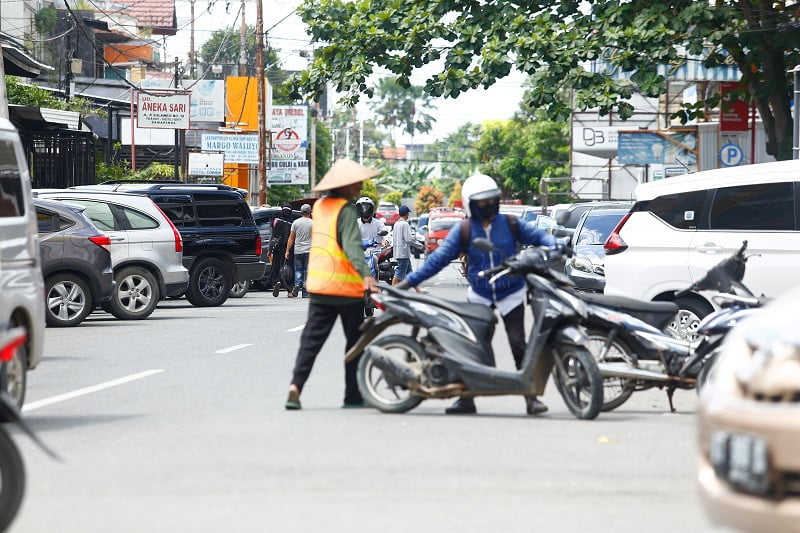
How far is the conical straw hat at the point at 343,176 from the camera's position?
10.2 m

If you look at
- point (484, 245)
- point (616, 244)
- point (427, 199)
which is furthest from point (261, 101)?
point (427, 199)

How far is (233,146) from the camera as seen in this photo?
56531 millimetres

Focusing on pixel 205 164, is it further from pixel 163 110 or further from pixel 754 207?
pixel 754 207

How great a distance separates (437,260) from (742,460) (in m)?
5.21

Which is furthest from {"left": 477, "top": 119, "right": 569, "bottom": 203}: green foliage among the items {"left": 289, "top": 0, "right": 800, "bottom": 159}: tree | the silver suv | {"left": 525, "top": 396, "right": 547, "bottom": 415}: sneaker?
{"left": 525, "top": 396, "right": 547, "bottom": 415}: sneaker

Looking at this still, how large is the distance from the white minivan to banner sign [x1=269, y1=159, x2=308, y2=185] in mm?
52496

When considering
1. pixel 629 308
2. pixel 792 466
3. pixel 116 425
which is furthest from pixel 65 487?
pixel 629 308

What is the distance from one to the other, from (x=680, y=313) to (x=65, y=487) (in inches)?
322

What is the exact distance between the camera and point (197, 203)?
24234 millimetres

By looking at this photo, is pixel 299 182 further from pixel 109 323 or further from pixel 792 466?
pixel 792 466

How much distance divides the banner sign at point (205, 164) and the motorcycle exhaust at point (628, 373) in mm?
42987

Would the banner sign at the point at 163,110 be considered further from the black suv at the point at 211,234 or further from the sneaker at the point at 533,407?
the sneaker at the point at 533,407

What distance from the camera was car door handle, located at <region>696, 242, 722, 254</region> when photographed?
13.8 metres

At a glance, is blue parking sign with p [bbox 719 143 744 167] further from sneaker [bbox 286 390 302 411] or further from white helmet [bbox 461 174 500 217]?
sneaker [bbox 286 390 302 411]
